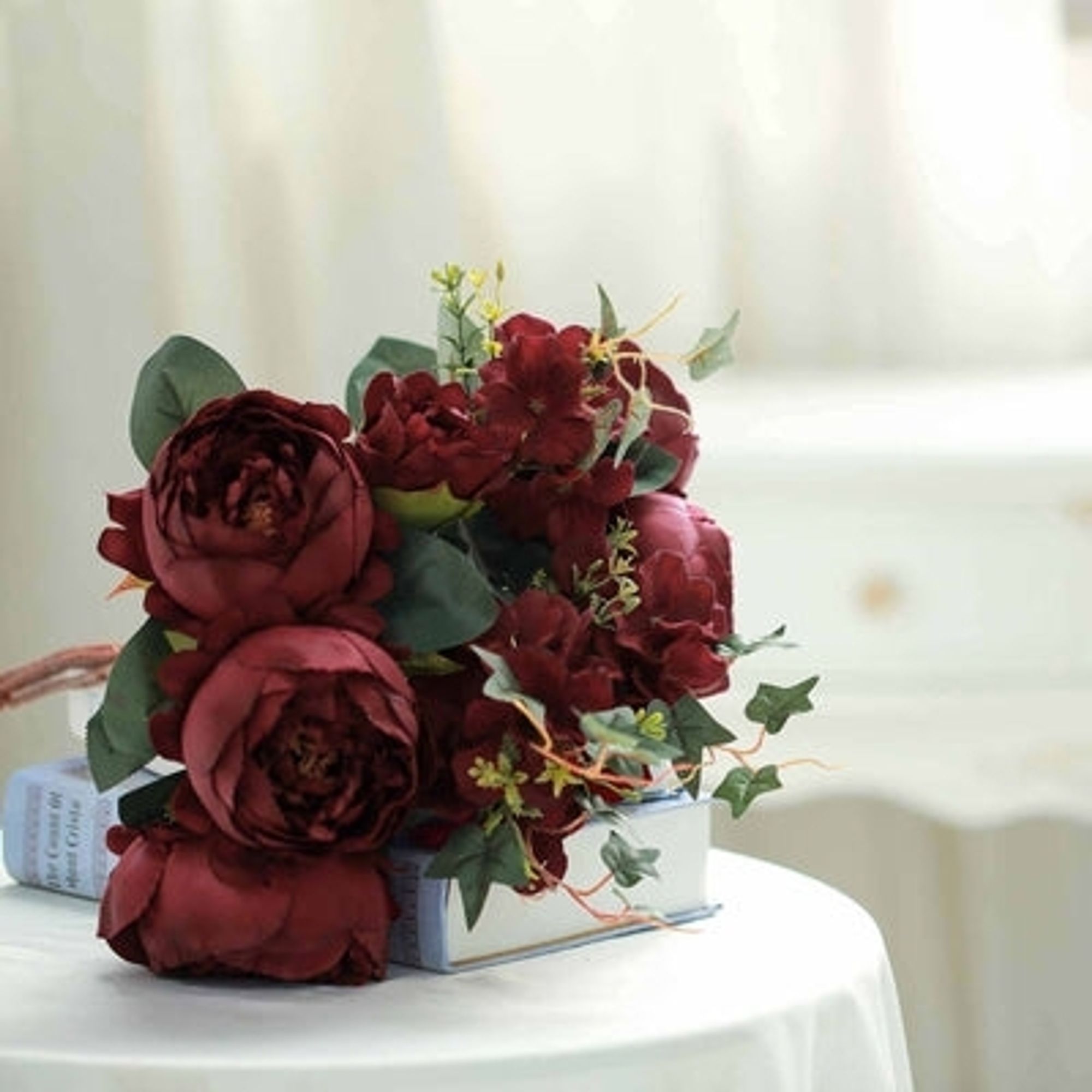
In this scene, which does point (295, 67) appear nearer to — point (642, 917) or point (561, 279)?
point (561, 279)

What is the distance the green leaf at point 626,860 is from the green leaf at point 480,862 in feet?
0.16

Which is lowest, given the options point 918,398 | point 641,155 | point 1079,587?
point 1079,587

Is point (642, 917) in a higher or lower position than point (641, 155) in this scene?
lower

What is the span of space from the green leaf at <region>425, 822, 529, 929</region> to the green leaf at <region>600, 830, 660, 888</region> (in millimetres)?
48

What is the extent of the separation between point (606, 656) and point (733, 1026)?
0.57 feet

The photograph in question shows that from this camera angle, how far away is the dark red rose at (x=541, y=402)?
3.90ft

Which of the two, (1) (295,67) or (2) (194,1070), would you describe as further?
(1) (295,67)

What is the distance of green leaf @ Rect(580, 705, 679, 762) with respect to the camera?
1.08m

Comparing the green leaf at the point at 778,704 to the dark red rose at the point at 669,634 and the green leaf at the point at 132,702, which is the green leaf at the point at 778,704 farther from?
the green leaf at the point at 132,702

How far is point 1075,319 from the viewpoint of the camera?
2342 millimetres

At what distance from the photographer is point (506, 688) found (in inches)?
43.8

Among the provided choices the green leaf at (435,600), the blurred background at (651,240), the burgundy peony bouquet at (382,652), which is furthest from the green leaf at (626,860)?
the blurred background at (651,240)

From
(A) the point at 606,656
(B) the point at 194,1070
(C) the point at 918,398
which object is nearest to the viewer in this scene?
(B) the point at 194,1070

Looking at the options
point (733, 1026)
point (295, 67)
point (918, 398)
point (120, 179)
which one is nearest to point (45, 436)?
point (120, 179)
